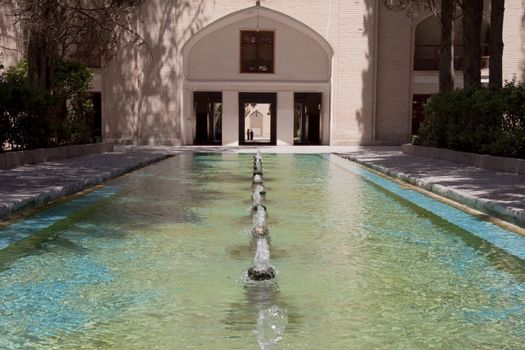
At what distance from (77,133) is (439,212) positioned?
13.9 meters

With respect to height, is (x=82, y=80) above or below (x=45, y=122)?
above

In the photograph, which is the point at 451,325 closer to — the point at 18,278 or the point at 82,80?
the point at 18,278

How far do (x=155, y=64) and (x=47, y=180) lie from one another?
19.5 meters

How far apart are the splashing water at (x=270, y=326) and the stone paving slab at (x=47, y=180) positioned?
477cm

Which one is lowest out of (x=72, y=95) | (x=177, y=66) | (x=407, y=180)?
(x=407, y=180)

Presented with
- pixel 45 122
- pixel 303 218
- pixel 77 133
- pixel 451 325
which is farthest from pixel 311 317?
pixel 77 133

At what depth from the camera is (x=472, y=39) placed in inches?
733

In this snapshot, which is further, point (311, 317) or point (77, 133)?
point (77, 133)

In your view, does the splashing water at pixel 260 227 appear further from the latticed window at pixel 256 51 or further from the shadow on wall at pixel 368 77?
the latticed window at pixel 256 51

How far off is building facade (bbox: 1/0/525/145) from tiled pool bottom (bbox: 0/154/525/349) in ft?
70.4

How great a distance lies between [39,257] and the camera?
5.84 m

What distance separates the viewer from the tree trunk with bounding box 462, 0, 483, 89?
18.5 meters

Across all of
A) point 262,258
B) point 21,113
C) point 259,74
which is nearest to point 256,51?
point 259,74

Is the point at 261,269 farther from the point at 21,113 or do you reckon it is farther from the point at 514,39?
the point at 514,39
